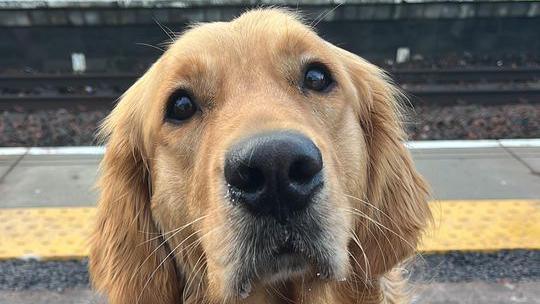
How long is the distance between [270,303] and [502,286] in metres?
2.23

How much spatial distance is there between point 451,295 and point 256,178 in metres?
2.67

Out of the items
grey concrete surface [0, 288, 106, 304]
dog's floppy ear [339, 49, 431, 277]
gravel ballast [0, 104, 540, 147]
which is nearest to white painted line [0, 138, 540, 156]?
gravel ballast [0, 104, 540, 147]

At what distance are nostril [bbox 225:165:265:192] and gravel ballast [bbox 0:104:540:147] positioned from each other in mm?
5117

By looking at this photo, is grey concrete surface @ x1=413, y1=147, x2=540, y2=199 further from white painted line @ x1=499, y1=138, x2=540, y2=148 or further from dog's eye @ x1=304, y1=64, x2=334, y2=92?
dog's eye @ x1=304, y1=64, x2=334, y2=92

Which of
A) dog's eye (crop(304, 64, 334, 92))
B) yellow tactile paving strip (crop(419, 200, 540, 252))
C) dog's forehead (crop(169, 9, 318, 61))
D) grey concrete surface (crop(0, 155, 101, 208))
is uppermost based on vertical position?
dog's forehead (crop(169, 9, 318, 61))

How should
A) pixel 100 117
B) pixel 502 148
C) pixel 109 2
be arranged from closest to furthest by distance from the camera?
1. pixel 502 148
2. pixel 100 117
3. pixel 109 2

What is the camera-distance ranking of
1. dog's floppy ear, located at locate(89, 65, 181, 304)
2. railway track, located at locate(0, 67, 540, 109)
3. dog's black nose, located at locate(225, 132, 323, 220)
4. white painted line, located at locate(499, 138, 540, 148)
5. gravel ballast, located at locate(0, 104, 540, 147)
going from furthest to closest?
1. railway track, located at locate(0, 67, 540, 109)
2. gravel ballast, located at locate(0, 104, 540, 147)
3. white painted line, located at locate(499, 138, 540, 148)
4. dog's floppy ear, located at locate(89, 65, 181, 304)
5. dog's black nose, located at locate(225, 132, 323, 220)

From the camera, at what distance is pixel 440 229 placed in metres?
4.76

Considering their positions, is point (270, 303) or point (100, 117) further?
point (100, 117)

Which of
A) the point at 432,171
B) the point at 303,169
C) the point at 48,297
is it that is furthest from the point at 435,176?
the point at 303,169

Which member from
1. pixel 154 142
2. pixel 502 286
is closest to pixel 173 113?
pixel 154 142

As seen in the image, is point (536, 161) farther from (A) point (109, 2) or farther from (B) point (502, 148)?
(A) point (109, 2)

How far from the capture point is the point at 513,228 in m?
4.67

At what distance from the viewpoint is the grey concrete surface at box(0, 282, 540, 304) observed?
407cm
